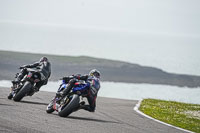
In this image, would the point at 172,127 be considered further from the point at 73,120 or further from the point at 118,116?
the point at 73,120

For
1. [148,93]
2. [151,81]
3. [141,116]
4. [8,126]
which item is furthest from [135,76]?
[8,126]

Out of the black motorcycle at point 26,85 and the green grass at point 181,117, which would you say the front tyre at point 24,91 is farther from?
the green grass at point 181,117

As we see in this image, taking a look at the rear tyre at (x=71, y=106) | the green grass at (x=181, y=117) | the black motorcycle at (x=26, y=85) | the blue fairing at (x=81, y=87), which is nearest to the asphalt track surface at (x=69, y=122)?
the rear tyre at (x=71, y=106)

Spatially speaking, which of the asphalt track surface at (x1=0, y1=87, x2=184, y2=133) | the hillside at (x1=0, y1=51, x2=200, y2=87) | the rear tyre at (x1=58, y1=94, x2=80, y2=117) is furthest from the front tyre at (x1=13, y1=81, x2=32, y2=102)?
the hillside at (x1=0, y1=51, x2=200, y2=87)

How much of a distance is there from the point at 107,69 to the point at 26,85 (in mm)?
66167

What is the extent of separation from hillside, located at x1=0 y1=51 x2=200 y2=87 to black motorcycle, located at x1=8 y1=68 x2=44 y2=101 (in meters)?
52.3

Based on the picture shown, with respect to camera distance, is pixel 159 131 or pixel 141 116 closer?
pixel 159 131

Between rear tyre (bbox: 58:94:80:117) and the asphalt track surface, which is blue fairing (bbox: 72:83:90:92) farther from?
the asphalt track surface

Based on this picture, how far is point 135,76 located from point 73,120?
67017 mm

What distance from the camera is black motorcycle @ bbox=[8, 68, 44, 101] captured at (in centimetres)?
1841

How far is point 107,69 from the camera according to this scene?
84438 mm

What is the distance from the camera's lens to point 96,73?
15.9 metres

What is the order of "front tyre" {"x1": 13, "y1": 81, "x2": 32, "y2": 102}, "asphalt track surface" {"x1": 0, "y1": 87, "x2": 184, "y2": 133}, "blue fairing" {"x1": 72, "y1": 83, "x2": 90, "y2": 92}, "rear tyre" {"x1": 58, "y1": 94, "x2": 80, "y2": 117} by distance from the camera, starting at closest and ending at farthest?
"asphalt track surface" {"x1": 0, "y1": 87, "x2": 184, "y2": 133} < "rear tyre" {"x1": 58, "y1": 94, "x2": 80, "y2": 117} < "blue fairing" {"x1": 72, "y1": 83, "x2": 90, "y2": 92} < "front tyre" {"x1": 13, "y1": 81, "x2": 32, "y2": 102}

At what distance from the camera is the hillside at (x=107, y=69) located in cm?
7790
